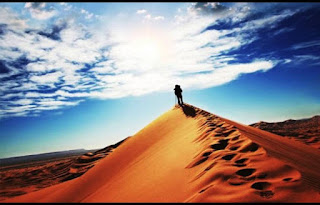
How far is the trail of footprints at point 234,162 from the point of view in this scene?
102 inches

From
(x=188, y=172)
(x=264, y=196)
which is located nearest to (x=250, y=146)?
(x=188, y=172)

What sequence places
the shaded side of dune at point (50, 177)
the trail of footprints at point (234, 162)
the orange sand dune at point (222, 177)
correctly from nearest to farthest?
1. the orange sand dune at point (222, 177)
2. the trail of footprints at point (234, 162)
3. the shaded side of dune at point (50, 177)

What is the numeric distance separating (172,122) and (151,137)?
144cm

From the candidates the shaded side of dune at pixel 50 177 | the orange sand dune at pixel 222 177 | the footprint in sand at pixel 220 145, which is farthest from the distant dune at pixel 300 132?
the shaded side of dune at pixel 50 177

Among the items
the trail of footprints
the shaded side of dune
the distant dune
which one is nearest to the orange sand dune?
the trail of footprints

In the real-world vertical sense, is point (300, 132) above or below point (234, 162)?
below

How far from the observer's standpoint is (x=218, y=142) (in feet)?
14.3

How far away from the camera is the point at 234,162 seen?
3268 millimetres

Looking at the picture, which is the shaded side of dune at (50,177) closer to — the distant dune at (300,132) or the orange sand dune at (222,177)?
the orange sand dune at (222,177)

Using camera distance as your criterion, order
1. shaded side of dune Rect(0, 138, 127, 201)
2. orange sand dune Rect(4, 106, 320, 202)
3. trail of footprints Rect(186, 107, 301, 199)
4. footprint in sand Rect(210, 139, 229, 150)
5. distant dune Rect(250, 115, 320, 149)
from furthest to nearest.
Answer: distant dune Rect(250, 115, 320, 149) < shaded side of dune Rect(0, 138, 127, 201) < footprint in sand Rect(210, 139, 229, 150) < trail of footprints Rect(186, 107, 301, 199) < orange sand dune Rect(4, 106, 320, 202)

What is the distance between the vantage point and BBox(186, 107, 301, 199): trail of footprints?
2.59m

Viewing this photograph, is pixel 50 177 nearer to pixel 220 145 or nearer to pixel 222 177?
pixel 220 145

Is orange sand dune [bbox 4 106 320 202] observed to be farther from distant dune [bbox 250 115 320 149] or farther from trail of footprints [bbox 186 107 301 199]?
distant dune [bbox 250 115 320 149]

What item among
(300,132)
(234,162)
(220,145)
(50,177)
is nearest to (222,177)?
(234,162)
